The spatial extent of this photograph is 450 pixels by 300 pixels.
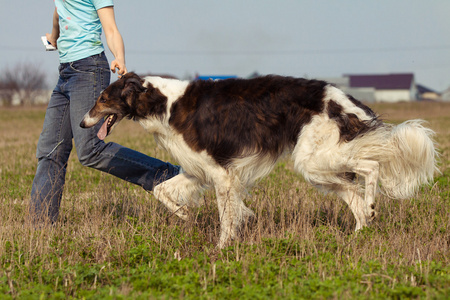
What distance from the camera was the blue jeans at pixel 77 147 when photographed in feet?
16.2

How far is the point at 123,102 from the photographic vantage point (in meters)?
4.80

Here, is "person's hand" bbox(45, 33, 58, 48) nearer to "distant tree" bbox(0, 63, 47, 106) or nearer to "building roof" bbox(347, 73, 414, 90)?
"distant tree" bbox(0, 63, 47, 106)

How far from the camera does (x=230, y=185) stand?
481 cm

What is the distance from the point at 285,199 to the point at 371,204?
1384 millimetres

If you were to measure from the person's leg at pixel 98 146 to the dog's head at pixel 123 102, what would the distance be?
179 mm

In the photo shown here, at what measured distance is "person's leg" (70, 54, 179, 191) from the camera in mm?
4930

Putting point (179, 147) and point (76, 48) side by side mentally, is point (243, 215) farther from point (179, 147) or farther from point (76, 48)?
point (76, 48)

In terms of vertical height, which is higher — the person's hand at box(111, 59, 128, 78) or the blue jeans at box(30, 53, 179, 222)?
the person's hand at box(111, 59, 128, 78)

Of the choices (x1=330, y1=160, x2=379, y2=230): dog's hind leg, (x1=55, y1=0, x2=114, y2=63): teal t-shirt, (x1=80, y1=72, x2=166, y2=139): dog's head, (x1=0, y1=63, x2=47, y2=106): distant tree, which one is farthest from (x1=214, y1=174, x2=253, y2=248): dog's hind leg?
(x1=0, y1=63, x2=47, y2=106): distant tree

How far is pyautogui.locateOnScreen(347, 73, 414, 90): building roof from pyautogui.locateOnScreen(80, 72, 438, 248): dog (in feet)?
302

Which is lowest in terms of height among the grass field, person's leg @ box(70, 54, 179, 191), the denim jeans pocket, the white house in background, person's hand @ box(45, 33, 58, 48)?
the white house in background

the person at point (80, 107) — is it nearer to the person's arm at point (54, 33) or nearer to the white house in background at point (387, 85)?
the person's arm at point (54, 33)

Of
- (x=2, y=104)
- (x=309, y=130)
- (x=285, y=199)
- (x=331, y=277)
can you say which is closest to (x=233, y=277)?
(x=331, y=277)

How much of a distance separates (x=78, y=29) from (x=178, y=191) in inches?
73.0
